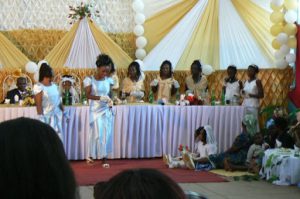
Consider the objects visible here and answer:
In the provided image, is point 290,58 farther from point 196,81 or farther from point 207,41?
point 207,41

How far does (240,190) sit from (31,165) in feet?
17.6

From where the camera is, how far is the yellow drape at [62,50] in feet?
32.1

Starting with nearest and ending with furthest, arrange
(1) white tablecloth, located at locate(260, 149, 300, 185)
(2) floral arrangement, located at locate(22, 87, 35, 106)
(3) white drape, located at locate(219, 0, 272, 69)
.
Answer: (1) white tablecloth, located at locate(260, 149, 300, 185)
(2) floral arrangement, located at locate(22, 87, 35, 106)
(3) white drape, located at locate(219, 0, 272, 69)

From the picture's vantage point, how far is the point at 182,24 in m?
10.5

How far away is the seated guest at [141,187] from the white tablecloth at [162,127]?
689 centimetres

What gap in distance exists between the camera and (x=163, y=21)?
10742 millimetres

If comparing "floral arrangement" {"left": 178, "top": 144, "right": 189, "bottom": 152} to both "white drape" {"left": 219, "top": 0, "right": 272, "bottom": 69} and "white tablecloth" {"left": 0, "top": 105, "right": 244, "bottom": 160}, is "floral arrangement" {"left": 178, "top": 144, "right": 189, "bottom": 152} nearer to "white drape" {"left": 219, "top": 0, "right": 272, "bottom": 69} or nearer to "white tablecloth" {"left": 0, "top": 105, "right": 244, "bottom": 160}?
"white tablecloth" {"left": 0, "top": 105, "right": 244, "bottom": 160}

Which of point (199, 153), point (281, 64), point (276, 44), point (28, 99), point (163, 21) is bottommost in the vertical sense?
point (199, 153)

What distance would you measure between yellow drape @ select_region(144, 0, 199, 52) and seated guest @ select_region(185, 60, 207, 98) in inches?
61.9

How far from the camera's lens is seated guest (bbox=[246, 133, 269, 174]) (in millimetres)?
7228

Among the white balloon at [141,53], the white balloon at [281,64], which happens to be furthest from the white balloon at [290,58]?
the white balloon at [141,53]

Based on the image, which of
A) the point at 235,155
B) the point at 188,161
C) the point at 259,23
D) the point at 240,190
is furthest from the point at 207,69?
the point at 240,190

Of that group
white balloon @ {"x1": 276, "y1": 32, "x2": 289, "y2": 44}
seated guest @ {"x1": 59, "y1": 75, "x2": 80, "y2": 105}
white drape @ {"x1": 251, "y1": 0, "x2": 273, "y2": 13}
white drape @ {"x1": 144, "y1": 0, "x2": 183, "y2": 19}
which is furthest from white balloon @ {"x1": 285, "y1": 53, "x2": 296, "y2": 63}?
seated guest @ {"x1": 59, "y1": 75, "x2": 80, "y2": 105}

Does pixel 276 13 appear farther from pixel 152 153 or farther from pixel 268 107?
pixel 152 153
